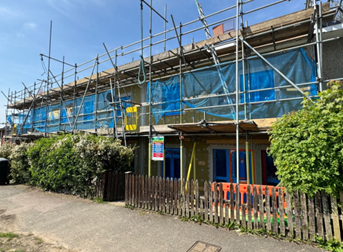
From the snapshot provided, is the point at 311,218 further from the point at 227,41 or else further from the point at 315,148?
the point at 227,41

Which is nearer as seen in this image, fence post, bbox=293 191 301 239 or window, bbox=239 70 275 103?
fence post, bbox=293 191 301 239

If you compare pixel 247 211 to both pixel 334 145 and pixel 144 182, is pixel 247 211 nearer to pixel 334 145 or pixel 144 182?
pixel 334 145

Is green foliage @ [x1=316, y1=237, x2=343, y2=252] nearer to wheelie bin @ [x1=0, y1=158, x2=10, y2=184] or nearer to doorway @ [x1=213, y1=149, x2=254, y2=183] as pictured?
doorway @ [x1=213, y1=149, x2=254, y2=183]

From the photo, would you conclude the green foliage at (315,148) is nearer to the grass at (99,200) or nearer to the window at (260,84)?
the window at (260,84)

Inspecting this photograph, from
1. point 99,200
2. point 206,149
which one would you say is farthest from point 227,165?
point 99,200

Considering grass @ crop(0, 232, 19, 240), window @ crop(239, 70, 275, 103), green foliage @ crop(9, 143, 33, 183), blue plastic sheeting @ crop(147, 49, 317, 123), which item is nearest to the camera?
grass @ crop(0, 232, 19, 240)

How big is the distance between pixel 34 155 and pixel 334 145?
38.5ft

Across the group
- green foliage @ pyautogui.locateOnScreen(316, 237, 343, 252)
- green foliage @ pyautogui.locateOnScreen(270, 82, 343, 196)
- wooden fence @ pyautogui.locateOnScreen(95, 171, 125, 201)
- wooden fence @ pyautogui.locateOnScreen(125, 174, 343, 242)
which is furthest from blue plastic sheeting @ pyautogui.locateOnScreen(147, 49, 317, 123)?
green foliage @ pyautogui.locateOnScreen(316, 237, 343, 252)

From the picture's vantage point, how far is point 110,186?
305 inches

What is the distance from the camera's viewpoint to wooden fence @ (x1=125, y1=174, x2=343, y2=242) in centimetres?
412

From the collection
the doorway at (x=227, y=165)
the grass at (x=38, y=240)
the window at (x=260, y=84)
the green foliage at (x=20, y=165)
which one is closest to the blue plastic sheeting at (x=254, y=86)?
the window at (x=260, y=84)

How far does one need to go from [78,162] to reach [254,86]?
7243 millimetres

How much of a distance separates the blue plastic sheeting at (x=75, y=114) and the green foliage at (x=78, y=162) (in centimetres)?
231

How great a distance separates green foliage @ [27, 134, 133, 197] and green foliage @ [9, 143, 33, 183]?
1.73 metres
